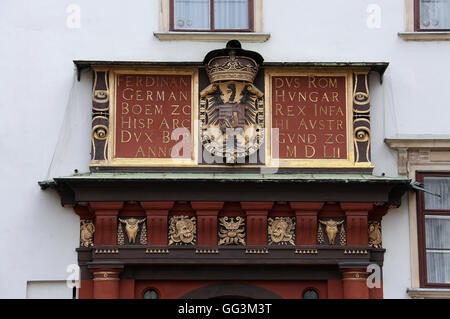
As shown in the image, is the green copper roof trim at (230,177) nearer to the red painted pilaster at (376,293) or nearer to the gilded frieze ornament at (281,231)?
the gilded frieze ornament at (281,231)

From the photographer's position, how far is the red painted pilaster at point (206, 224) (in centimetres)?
1260

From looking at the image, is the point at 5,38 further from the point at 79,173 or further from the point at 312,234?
the point at 312,234

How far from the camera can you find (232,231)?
1267 centimetres

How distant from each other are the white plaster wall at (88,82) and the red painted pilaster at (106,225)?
0.39 meters

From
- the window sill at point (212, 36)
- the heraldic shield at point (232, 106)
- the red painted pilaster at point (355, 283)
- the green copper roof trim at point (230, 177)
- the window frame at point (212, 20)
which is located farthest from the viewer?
the window frame at point (212, 20)

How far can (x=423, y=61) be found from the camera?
1327 cm

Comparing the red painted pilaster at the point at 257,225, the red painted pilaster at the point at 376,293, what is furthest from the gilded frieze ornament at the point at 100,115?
the red painted pilaster at the point at 376,293

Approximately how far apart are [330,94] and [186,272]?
9.87 feet

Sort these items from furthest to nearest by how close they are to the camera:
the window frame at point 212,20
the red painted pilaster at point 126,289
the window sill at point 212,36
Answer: the window frame at point 212,20 → the window sill at point 212,36 → the red painted pilaster at point 126,289

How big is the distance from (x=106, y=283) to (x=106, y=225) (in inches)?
28.8

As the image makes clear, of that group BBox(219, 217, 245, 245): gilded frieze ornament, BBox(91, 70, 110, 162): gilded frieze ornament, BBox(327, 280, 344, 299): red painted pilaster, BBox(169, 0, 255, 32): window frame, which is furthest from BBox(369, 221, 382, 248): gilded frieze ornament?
BBox(91, 70, 110, 162): gilded frieze ornament
